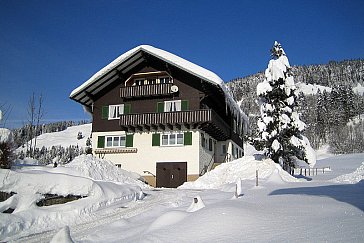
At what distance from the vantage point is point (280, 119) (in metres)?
25.0

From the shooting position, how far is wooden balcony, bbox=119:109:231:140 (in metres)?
27.7

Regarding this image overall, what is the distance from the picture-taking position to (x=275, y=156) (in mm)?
25219

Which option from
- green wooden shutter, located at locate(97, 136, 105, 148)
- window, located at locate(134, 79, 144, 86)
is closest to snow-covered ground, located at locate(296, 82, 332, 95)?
window, located at locate(134, 79, 144, 86)

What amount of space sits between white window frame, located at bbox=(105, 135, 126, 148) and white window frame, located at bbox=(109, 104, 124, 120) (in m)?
1.82

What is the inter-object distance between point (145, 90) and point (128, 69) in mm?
3181

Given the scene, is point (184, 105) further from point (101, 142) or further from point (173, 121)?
point (101, 142)

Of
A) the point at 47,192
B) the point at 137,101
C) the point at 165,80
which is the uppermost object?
the point at 165,80

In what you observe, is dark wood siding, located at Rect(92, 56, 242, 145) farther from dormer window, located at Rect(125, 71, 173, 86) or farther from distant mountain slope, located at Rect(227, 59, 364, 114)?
distant mountain slope, located at Rect(227, 59, 364, 114)

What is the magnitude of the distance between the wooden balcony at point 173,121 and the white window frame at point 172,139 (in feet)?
1.93

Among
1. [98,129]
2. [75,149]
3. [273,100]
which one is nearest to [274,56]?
Answer: [273,100]

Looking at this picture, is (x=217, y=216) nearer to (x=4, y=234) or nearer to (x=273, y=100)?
(x=4, y=234)

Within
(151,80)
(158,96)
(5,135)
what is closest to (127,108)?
(158,96)

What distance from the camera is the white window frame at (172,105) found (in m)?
29.5

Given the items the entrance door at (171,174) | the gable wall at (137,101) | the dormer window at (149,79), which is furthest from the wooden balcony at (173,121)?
the dormer window at (149,79)
